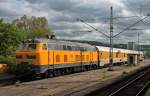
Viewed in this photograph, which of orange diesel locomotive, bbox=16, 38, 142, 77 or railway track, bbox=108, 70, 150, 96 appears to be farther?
orange diesel locomotive, bbox=16, 38, 142, 77

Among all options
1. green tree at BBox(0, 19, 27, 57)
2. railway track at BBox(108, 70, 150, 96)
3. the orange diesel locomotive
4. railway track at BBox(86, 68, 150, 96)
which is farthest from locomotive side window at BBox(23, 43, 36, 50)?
green tree at BBox(0, 19, 27, 57)

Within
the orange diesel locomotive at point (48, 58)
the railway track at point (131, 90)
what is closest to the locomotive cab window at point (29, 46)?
the orange diesel locomotive at point (48, 58)

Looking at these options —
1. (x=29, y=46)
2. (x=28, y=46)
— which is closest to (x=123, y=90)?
(x=29, y=46)

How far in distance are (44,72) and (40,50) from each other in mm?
2217

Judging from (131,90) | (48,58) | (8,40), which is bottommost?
(131,90)

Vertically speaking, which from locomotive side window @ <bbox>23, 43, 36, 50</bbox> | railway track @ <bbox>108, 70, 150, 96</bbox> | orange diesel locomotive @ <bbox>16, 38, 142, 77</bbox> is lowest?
railway track @ <bbox>108, 70, 150, 96</bbox>

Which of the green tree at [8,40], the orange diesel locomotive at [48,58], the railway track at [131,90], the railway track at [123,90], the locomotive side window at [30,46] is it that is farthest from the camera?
the green tree at [8,40]

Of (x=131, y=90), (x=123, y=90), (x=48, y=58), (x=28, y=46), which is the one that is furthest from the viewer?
(x=48, y=58)

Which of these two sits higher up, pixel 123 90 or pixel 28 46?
pixel 28 46

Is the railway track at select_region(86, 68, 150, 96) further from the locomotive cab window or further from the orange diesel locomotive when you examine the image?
the locomotive cab window

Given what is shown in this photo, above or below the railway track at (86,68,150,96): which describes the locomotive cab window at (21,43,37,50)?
above

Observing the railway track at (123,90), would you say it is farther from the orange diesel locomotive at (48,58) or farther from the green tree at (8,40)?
the green tree at (8,40)

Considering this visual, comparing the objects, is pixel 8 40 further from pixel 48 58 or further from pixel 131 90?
pixel 131 90

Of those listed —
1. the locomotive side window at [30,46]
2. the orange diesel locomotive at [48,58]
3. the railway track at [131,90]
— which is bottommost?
the railway track at [131,90]
